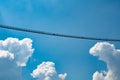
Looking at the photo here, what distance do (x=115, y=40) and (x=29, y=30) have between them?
16.7 m

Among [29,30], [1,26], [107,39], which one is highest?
[107,39]

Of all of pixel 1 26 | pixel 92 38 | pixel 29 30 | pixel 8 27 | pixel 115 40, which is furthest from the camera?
pixel 115 40

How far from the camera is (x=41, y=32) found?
3359 cm

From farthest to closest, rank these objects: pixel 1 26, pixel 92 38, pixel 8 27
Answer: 1. pixel 92 38
2. pixel 8 27
3. pixel 1 26

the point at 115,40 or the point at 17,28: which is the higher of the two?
the point at 115,40

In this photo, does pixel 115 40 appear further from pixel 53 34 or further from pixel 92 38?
pixel 53 34

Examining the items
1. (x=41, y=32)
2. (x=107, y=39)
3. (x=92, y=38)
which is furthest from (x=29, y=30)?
(x=107, y=39)

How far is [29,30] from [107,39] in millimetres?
14928

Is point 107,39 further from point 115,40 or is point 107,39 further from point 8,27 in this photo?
point 8,27

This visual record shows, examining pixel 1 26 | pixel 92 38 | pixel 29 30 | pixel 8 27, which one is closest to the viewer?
pixel 1 26

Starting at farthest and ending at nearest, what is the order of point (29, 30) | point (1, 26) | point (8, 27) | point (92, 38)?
1. point (92, 38)
2. point (29, 30)
3. point (8, 27)
4. point (1, 26)

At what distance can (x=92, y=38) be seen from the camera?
3750cm

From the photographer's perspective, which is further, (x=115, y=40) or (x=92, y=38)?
(x=115, y=40)

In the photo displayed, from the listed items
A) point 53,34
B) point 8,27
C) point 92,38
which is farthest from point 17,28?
point 92,38
